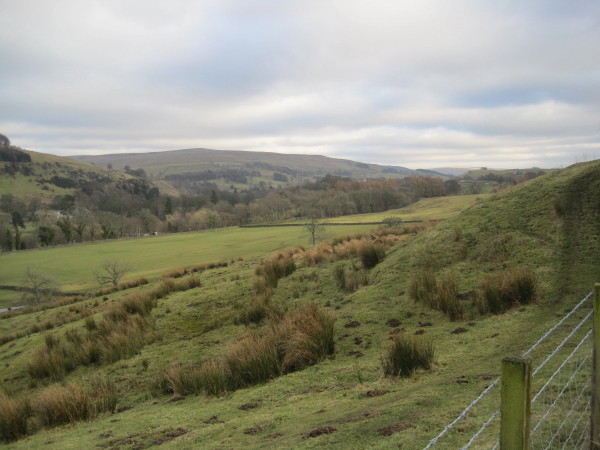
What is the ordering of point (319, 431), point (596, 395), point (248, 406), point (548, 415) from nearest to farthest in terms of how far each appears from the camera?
point (596, 395) < point (548, 415) < point (319, 431) < point (248, 406)

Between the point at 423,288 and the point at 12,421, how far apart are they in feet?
27.3

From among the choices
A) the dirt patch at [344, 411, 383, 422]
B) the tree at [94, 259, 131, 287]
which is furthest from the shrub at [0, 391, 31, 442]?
the tree at [94, 259, 131, 287]

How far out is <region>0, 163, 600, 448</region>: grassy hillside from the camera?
4.75 metres

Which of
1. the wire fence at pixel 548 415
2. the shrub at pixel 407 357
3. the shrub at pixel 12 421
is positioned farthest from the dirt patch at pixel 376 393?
the shrub at pixel 12 421

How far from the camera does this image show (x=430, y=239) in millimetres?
12500

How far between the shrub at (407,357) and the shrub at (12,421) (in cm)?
628

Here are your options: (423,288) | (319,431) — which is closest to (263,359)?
(319,431)

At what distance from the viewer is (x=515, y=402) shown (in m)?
2.22

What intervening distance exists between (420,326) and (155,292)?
422 inches

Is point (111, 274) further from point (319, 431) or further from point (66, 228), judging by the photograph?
point (66, 228)

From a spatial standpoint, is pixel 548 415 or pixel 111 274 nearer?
pixel 548 415

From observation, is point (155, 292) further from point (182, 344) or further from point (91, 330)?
point (182, 344)

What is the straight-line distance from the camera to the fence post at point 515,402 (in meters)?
2.16

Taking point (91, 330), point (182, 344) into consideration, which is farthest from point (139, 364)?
point (91, 330)
